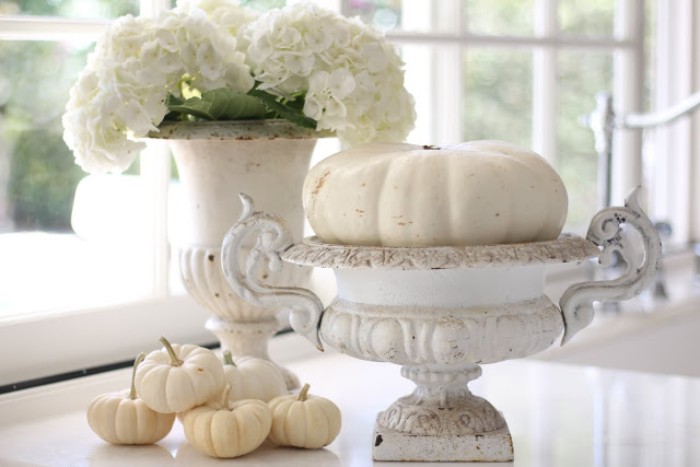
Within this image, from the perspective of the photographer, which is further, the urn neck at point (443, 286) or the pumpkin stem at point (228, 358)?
the pumpkin stem at point (228, 358)

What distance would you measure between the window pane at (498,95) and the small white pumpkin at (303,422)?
1.22 m

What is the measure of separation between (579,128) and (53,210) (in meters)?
1.37

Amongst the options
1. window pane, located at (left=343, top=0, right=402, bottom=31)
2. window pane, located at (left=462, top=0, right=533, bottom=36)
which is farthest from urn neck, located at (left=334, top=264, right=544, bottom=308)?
window pane, located at (left=462, top=0, right=533, bottom=36)

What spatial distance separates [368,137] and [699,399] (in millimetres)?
556

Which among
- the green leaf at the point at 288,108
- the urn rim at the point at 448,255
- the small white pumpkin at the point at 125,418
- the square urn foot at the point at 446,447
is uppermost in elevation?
the green leaf at the point at 288,108

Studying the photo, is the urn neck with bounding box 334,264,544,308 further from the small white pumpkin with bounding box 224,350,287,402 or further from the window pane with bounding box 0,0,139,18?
the window pane with bounding box 0,0,139,18

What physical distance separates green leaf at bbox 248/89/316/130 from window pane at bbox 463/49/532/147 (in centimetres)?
101

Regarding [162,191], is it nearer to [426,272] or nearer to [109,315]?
[109,315]

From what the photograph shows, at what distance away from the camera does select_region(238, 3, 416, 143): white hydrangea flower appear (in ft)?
4.70

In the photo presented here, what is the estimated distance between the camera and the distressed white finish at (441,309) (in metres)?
1.24

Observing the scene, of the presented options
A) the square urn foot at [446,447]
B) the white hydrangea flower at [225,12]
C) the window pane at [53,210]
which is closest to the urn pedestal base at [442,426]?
the square urn foot at [446,447]

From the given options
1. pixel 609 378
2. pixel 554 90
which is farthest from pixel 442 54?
pixel 609 378

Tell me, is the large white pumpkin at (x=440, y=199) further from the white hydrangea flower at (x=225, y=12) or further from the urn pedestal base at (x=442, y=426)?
the white hydrangea flower at (x=225, y=12)

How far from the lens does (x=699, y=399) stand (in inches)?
64.3
